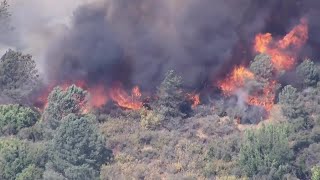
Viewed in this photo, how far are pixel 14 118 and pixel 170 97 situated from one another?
43.0ft

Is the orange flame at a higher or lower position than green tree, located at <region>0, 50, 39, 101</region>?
lower

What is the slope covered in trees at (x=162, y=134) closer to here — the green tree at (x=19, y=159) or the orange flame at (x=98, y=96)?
the green tree at (x=19, y=159)

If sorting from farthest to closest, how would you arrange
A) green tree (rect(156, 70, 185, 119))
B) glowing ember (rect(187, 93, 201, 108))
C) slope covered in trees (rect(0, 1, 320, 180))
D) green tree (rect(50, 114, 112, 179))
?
glowing ember (rect(187, 93, 201, 108)) → green tree (rect(156, 70, 185, 119)) → green tree (rect(50, 114, 112, 179)) → slope covered in trees (rect(0, 1, 320, 180))

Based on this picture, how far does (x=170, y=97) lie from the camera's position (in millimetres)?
66375

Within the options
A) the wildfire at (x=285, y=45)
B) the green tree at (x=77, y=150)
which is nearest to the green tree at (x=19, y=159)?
the green tree at (x=77, y=150)

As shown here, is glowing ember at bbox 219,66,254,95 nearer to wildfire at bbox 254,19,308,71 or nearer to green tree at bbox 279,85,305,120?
wildfire at bbox 254,19,308,71

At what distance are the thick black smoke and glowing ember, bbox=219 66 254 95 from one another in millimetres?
806

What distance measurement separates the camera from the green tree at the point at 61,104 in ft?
203

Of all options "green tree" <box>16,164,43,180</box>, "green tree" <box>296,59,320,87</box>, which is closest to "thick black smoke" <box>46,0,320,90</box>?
"green tree" <box>296,59,320,87</box>

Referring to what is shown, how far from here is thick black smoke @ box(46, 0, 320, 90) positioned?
7044 cm

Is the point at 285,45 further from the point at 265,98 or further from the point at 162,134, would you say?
the point at 162,134

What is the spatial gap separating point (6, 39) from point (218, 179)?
35328mm

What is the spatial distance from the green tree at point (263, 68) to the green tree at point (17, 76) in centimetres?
1919

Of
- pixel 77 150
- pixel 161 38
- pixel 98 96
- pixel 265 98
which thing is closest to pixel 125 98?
pixel 98 96
